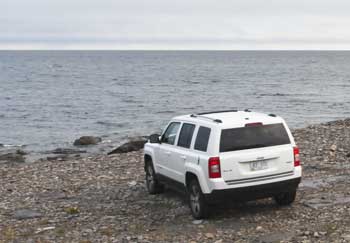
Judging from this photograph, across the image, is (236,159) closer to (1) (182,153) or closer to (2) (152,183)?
(1) (182,153)

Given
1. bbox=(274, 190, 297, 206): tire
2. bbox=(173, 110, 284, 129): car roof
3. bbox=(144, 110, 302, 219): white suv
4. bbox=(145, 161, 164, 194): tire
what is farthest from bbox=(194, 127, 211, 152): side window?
bbox=(145, 161, 164, 194): tire

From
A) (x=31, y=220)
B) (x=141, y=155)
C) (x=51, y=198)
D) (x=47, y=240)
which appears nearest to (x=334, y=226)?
(x=47, y=240)

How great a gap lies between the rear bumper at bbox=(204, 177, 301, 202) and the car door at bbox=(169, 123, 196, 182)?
0.92m

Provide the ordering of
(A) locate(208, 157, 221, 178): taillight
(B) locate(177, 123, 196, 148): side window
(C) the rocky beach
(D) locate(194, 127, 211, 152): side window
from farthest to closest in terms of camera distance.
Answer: (B) locate(177, 123, 196, 148): side window, (D) locate(194, 127, 211, 152): side window, (A) locate(208, 157, 221, 178): taillight, (C) the rocky beach

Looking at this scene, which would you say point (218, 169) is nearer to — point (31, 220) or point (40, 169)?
point (31, 220)

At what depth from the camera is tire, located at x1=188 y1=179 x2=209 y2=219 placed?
438 inches

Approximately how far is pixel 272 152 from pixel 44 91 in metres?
71.2

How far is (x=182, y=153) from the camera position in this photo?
1174 cm

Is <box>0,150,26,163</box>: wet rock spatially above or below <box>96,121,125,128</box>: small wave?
above

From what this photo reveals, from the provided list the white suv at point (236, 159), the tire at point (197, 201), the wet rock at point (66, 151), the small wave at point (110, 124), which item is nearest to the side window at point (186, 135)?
the white suv at point (236, 159)

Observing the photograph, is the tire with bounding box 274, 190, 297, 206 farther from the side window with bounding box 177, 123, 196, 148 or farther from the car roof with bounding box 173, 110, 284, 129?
the side window with bounding box 177, 123, 196, 148

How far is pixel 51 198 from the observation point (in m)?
14.6

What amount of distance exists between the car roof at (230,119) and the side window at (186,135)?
12cm

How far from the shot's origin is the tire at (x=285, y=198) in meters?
11.9
